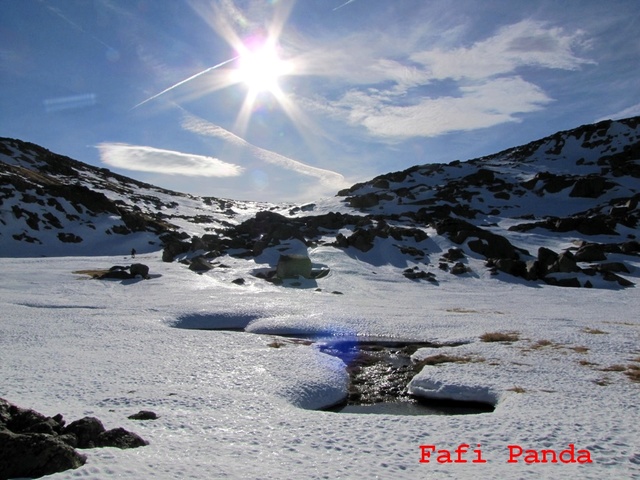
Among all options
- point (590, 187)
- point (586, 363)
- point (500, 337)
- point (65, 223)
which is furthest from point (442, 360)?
point (590, 187)

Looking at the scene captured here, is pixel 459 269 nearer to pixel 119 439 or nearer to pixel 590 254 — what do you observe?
pixel 590 254

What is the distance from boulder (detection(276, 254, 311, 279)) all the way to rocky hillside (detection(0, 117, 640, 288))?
6.59 ft

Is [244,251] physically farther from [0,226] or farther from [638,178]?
[638,178]

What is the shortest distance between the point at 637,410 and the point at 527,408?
4245mm

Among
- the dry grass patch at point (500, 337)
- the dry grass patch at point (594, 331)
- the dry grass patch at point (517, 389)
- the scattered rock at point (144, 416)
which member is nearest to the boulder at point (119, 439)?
the scattered rock at point (144, 416)

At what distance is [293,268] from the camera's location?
5856 cm

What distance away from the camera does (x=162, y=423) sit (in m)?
14.3

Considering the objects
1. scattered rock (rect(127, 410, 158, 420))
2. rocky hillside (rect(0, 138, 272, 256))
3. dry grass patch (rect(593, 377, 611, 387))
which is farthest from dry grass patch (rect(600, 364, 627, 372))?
rocky hillside (rect(0, 138, 272, 256))

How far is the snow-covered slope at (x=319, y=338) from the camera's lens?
13.0 metres

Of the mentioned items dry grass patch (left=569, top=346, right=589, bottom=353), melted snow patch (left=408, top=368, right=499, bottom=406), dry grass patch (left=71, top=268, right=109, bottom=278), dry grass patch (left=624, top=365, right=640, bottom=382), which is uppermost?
dry grass patch (left=71, top=268, right=109, bottom=278)

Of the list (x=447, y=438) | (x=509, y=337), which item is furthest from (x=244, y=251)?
(x=447, y=438)

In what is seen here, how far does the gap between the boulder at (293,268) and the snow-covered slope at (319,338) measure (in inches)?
57.1

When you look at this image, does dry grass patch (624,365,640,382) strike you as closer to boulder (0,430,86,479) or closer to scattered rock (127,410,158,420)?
scattered rock (127,410,158,420)

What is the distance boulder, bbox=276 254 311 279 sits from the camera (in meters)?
58.4
